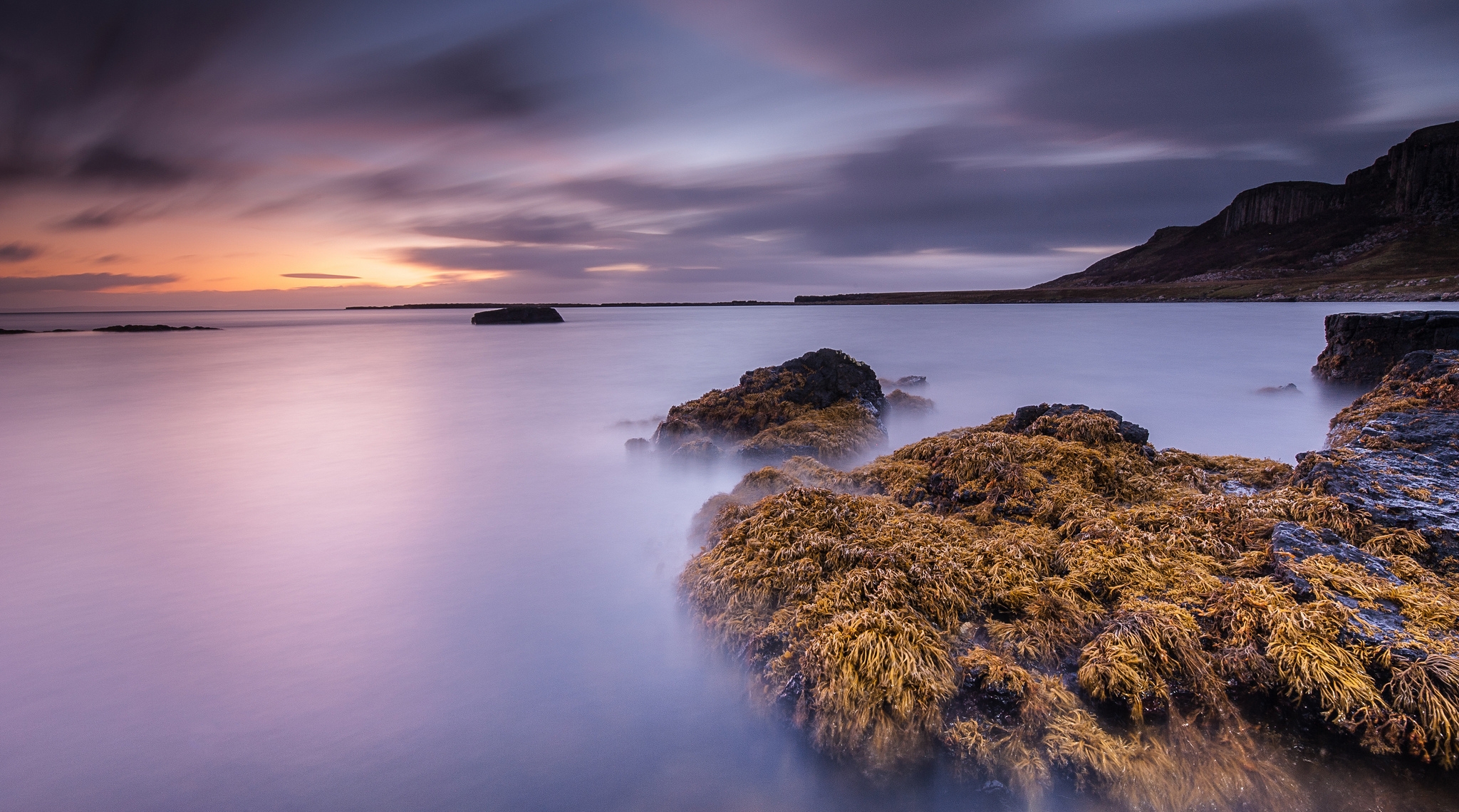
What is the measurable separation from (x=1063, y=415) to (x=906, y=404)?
5.82m

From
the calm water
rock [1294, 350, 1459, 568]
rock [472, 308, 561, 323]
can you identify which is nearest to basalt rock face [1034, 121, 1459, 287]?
rock [472, 308, 561, 323]

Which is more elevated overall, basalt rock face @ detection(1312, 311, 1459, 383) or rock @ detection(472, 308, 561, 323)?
rock @ detection(472, 308, 561, 323)

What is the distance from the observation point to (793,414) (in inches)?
311

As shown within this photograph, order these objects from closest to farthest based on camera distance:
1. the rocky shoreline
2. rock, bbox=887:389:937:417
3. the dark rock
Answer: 1. the rocky shoreline
2. the dark rock
3. rock, bbox=887:389:937:417

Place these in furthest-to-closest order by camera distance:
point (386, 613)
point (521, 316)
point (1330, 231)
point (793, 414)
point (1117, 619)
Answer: point (1330, 231) → point (521, 316) → point (793, 414) → point (386, 613) → point (1117, 619)

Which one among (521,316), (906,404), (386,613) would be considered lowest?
(386,613)

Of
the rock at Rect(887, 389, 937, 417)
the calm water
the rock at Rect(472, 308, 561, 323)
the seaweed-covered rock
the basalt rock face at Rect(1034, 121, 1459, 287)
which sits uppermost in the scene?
the basalt rock face at Rect(1034, 121, 1459, 287)

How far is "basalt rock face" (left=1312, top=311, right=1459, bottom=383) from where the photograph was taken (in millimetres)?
8734

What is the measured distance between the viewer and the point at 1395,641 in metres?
2.28

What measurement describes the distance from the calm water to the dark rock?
10.3 ft

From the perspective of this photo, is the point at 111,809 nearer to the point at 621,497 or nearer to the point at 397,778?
the point at 397,778

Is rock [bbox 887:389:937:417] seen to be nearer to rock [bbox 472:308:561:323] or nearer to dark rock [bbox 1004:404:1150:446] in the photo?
dark rock [bbox 1004:404:1150:446]

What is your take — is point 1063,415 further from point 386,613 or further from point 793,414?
point 386,613

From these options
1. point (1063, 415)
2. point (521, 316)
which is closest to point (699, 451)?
point (1063, 415)
